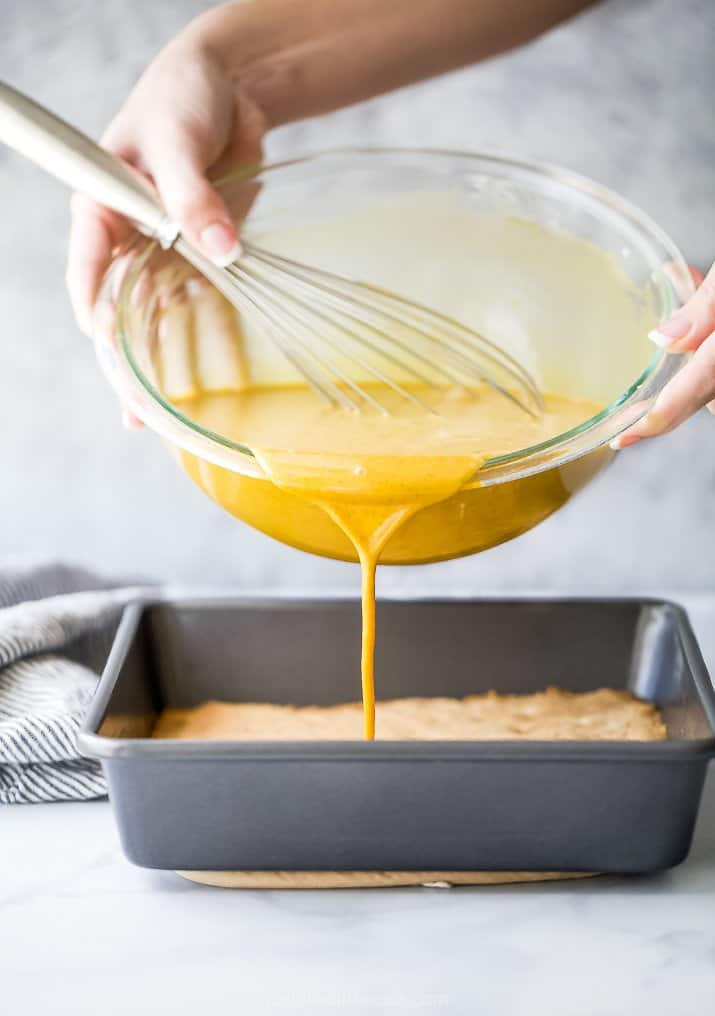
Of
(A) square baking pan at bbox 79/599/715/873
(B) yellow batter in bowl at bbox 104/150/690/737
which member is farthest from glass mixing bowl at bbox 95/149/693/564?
(A) square baking pan at bbox 79/599/715/873

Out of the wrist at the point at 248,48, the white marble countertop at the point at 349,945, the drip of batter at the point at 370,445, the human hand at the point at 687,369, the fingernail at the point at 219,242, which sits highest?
the wrist at the point at 248,48

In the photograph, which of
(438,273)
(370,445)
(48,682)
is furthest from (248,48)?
(48,682)

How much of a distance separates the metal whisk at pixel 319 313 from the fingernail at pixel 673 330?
0.32 ft

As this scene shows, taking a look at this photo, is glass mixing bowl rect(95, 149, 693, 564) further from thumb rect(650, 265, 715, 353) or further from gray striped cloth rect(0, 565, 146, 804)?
gray striped cloth rect(0, 565, 146, 804)

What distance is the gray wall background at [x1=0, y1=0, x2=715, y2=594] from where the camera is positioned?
2.75ft

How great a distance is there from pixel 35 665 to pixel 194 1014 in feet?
0.94

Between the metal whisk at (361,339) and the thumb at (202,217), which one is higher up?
the thumb at (202,217)

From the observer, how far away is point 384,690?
77cm

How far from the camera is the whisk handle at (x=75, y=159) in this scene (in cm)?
57

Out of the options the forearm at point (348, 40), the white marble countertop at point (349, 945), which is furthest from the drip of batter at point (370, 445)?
the forearm at point (348, 40)

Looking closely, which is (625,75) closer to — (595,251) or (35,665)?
(595,251)

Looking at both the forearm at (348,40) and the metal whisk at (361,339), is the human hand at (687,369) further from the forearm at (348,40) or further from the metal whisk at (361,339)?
the forearm at (348,40)

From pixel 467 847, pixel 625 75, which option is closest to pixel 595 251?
pixel 625 75

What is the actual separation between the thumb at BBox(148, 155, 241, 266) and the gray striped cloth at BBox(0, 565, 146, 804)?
278 millimetres
